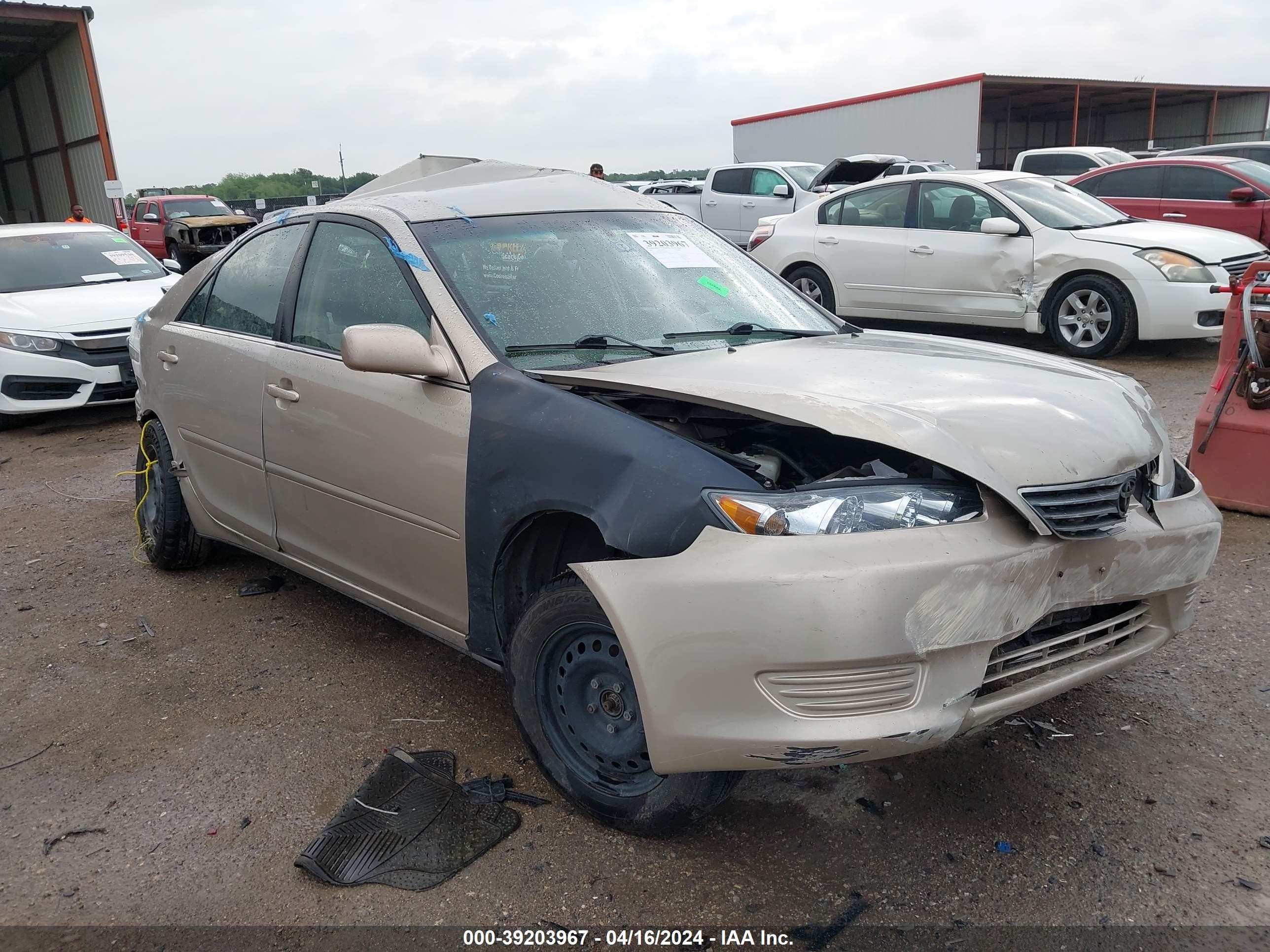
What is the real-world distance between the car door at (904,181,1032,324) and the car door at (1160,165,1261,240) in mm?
2903

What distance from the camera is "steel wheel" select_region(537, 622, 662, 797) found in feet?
8.30

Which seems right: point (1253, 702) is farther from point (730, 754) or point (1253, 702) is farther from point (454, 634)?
point (454, 634)

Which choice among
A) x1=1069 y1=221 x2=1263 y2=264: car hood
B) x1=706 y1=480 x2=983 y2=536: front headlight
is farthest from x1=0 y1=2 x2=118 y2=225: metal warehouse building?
x1=706 y1=480 x2=983 y2=536: front headlight

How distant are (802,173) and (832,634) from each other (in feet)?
53.9

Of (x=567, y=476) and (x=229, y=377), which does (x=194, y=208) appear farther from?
(x=567, y=476)

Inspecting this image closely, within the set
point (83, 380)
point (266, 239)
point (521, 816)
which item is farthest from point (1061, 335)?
point (83, 380)

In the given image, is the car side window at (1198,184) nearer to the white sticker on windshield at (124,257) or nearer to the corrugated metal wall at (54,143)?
the white sticker on windshield at (124,257)

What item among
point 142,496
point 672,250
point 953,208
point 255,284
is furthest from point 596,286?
point 953,208

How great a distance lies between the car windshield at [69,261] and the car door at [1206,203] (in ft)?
33.6

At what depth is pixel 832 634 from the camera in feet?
6.97

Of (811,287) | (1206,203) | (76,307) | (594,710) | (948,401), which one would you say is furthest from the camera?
(1206,203)

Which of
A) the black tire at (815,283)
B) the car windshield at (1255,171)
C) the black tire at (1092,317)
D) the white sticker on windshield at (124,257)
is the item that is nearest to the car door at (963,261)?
the black tire at (1092,317)

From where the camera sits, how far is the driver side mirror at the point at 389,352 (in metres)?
2.82

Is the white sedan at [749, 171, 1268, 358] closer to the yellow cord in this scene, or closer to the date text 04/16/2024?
the yellow cord
